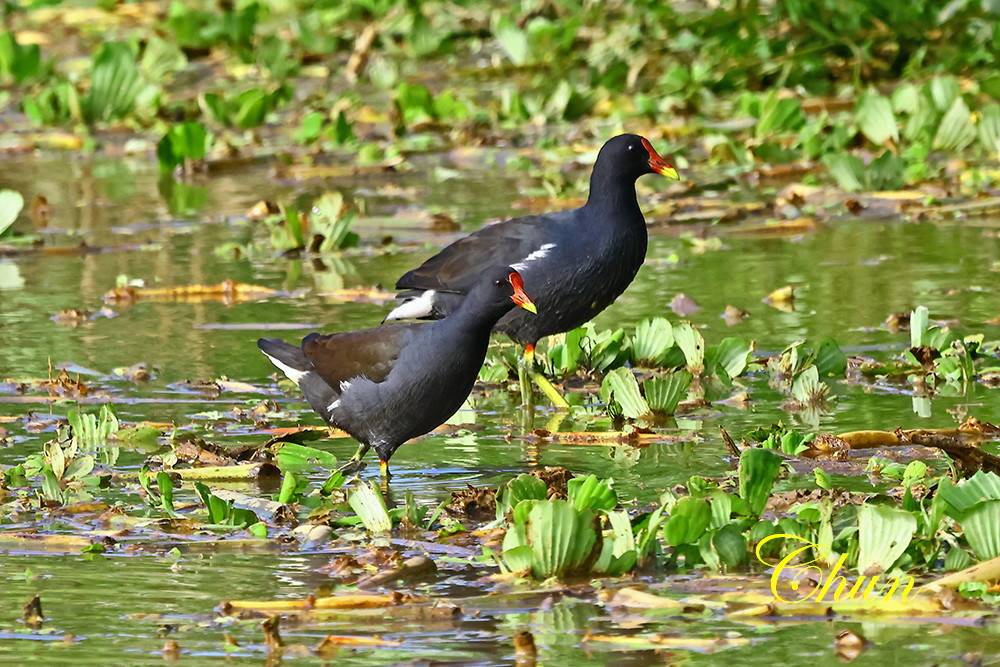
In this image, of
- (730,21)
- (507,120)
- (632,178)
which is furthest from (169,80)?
(632,178)

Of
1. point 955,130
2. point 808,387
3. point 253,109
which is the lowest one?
point 808,387

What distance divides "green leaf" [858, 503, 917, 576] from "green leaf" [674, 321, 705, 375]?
2.58 meters

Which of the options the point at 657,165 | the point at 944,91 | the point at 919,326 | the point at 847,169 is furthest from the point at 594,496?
the point at 944,91

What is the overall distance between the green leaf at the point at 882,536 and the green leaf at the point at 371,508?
1398 millimetres

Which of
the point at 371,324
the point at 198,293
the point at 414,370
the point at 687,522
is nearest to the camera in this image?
the point at 687,522

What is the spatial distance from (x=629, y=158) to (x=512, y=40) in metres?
8.03

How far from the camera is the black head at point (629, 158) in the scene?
7.85 metres

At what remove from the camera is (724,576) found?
479cm

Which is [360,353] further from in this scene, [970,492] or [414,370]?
[970,492]

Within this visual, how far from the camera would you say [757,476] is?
5.26 meters

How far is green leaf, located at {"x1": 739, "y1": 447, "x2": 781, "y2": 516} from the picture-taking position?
5.25 metres

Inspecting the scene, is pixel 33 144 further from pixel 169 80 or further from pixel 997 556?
pixel 997 556

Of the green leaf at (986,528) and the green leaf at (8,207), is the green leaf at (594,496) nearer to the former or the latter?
the green leaf at (986,528)

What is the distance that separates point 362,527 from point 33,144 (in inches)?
381
